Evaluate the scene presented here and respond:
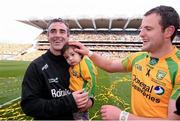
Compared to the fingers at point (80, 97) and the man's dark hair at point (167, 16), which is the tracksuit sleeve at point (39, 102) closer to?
the fingers at point (80, 97)

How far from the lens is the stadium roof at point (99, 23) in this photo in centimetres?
6335

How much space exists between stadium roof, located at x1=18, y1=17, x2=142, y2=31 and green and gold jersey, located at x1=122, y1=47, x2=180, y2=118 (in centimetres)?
5772

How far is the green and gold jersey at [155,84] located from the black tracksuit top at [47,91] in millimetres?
830

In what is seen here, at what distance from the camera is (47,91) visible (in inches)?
153

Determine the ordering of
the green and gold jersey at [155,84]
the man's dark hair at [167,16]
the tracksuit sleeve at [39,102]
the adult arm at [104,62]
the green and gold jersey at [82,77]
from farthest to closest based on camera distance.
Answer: the adult arm at [104,62], the green and gold jersey at [82,77], the tracksuit sleeve at [39,102], the man's dark hair at [167,16], the green and gold jersey at [155,84]

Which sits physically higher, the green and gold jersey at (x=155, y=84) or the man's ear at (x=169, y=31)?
the man's ear at (x=169, y=31)

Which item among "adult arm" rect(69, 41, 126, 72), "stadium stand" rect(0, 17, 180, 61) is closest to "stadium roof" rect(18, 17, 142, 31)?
"stadium stand" rect(0, 17, 180, 61)

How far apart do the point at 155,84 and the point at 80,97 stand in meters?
0.96

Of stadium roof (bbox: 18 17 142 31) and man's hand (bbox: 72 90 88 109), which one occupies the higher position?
man's hand (bbox: 72 90 88 109)

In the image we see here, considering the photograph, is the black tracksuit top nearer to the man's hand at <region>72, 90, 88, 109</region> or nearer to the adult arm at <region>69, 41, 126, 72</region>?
the man's hand at <region>72, 90, 88, 109</region>

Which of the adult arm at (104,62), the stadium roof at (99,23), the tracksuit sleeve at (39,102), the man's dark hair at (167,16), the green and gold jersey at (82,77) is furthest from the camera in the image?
the stadium roof at (99,23)

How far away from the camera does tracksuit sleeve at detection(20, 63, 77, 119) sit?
371 cm

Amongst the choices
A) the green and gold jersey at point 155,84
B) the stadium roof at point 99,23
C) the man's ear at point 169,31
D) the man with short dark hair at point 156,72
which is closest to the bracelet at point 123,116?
the man with short dark hair at point 156,72

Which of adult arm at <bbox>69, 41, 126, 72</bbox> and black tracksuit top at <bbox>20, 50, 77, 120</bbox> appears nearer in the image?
black tracksuit top at <bbox>20, 50, 77, 120</bbox>
